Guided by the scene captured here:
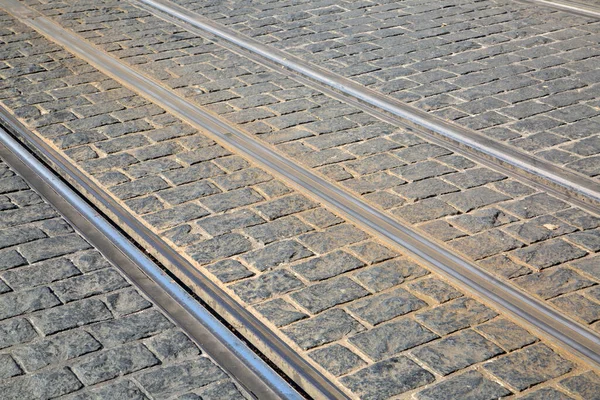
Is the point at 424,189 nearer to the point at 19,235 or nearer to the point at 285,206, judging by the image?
the point at 285,206

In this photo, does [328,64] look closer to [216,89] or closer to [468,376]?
[216,89]

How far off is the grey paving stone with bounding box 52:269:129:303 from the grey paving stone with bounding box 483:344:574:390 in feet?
5.96

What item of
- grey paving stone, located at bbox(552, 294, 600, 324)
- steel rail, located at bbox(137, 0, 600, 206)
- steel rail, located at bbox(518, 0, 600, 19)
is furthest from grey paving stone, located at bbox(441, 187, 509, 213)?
steel rail, located at bbox(518, 0, 600, 19)

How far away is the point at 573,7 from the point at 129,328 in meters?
6.52

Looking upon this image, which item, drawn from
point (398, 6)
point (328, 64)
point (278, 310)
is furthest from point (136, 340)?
point (398, 6)

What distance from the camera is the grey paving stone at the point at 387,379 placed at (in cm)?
378

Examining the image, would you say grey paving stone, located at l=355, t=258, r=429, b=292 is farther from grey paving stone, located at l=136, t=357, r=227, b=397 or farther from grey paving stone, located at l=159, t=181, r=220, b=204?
grey paving stone, located at l=159, t=181, r=220, b=204

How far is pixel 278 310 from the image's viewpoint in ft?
14.2

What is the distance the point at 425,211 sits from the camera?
5250mm

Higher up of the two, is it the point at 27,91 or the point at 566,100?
the point at 566,100

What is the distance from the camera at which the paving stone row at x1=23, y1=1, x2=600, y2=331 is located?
15.5 ft

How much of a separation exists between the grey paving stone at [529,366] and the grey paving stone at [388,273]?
0.74 meters

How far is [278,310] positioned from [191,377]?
2.09 feet

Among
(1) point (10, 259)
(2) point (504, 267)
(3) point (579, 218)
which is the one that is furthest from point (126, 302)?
(3) point (579, 218)
